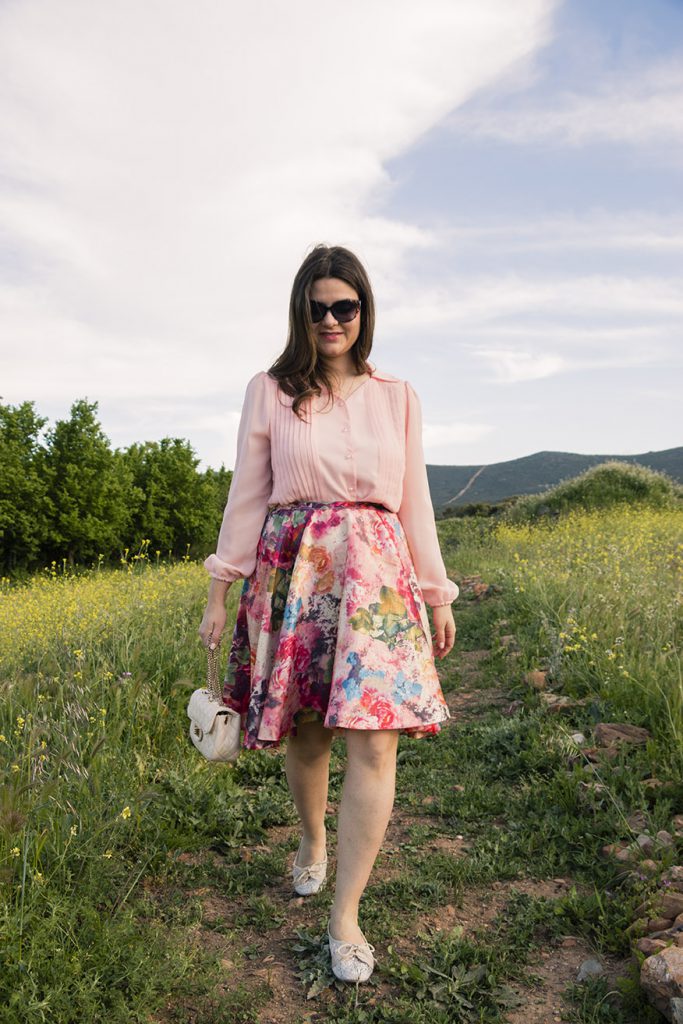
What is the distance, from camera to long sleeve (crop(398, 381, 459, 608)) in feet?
9.04

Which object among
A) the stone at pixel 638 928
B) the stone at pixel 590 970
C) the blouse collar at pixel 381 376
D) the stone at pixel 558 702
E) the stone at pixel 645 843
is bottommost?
the stone at pixel 590 970

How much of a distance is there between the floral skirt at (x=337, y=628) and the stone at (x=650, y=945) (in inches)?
35.5

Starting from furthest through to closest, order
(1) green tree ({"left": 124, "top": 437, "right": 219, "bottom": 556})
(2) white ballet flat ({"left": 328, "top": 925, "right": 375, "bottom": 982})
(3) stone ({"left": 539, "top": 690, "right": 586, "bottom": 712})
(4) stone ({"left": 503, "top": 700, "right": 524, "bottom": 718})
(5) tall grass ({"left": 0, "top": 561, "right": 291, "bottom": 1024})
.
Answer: (1) green tree ({"left": 124, "top": 437, "right": 219, "bottom": 556})
(4) stone ({"left": 503, "top": 700, "right": 524, "bottom": 718})
(3) stone ({"left": 539, "top": 690, "right": 586, "bottom": 712})
(2) white ballet flat ({"left": 328, "top": 925, "right": 375, "bottom": 982})
(5) tall grass ({"left": 0, "top": 561, "right": 291, "bottom": 1024})

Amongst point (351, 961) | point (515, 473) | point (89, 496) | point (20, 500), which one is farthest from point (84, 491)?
point (515, 473)

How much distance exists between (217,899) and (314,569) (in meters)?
1.48

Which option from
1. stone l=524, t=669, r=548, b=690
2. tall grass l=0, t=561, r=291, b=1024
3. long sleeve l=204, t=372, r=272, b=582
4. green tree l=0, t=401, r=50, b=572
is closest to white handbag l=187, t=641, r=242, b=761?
tall grass l=0, t=561, r=291, b=1024

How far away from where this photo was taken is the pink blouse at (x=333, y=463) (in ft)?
8.49

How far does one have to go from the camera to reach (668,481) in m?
21.2

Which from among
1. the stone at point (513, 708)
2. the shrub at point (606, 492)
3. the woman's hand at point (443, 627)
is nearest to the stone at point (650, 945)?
the woman's hand at point (443, 627)

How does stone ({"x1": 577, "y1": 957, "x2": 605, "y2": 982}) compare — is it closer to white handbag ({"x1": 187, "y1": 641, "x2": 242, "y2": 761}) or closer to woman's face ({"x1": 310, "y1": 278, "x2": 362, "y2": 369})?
white handbag ({"x1": 187, "y1": 641, "x2": 242, "y2": 761})

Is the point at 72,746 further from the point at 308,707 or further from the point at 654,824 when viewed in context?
the point at 654,824

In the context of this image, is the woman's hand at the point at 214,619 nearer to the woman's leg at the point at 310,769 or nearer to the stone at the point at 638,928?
the woman's leg at the point at 310,769

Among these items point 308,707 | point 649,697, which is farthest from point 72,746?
point 649,697

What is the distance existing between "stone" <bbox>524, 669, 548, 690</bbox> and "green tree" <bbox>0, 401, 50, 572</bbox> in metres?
18.7
